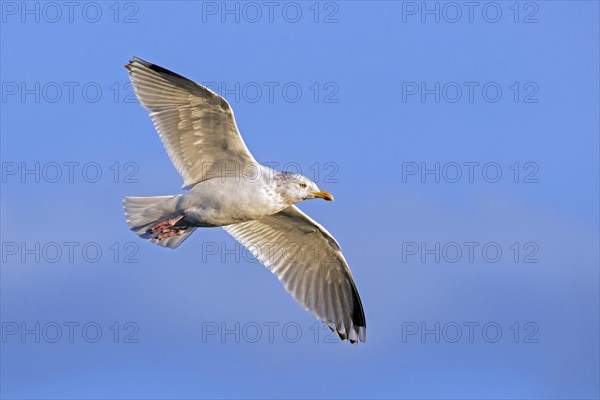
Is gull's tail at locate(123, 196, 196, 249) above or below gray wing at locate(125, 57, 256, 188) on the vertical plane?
below

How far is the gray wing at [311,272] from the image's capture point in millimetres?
11531

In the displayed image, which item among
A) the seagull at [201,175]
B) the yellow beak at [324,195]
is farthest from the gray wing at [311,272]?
the yellow beak at [324,195]

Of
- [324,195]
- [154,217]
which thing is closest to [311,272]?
[324,195]

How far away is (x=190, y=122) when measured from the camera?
1020 cm

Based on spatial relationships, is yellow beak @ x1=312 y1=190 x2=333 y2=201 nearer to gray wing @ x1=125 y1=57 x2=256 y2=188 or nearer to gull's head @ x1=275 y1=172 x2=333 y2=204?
gull's head @ x1=275 y1=172 x2=333 y2=204

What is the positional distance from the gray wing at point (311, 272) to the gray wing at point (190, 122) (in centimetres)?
128

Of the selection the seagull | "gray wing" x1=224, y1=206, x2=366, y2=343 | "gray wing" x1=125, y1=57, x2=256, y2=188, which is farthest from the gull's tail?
"gray wing" x1=224, y1=206, x2=366, y2=343

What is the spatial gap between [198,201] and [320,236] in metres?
1.65

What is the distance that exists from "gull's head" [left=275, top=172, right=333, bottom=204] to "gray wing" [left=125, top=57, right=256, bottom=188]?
34cm

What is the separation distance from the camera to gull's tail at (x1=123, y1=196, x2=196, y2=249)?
33.8 feet

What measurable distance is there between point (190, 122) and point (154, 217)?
3.13ft

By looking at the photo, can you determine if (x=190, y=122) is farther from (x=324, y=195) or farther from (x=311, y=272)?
(x=311, y=272)

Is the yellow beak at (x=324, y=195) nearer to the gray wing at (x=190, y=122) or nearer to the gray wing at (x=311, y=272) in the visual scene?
the gray wing at (x=190, y=122)

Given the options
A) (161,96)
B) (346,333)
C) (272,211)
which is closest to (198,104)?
(161,96)
